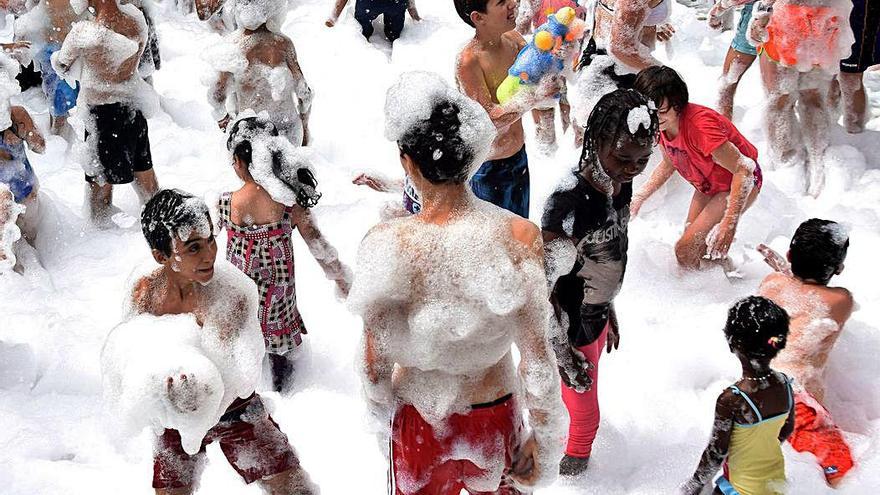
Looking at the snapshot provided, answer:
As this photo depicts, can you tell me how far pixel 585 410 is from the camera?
2.84 metres

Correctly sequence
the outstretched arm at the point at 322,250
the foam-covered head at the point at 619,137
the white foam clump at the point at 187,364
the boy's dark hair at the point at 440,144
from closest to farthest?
the boy's dark hair at the point at 440,144 → the white foam clump at the point at 187,364 → the foam-covered head at the point at 619,137 → the outstretched arm at the point at 322,250

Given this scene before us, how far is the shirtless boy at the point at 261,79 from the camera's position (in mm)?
4352

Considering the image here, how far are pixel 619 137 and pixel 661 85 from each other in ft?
3.80

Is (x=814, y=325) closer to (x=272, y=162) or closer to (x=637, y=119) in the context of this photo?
(x=637, y=119)

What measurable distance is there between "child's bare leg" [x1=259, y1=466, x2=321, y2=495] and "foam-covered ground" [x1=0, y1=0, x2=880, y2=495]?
0.25 m

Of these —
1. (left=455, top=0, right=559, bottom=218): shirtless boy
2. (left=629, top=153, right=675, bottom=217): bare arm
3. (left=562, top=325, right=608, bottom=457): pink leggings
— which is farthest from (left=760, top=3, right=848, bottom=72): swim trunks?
(left=562, top=325, right=608, bottom=457): pink leggings

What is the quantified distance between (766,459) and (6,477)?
2.67m

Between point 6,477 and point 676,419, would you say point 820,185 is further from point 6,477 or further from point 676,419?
point 6,477

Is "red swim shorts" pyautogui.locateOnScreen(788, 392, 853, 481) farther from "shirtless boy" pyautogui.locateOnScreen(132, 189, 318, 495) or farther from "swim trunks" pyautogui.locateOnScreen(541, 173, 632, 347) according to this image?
"shirtless boy" pyautogui.locateOnScreen(132, 189, 318, 495)

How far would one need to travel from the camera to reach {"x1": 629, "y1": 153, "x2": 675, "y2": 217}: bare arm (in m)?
3.97

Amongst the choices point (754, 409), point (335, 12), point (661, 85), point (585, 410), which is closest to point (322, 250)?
point (585, 410)

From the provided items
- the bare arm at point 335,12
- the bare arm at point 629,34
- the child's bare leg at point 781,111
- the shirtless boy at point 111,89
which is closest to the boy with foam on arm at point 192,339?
the shirtless boy at point 111,89

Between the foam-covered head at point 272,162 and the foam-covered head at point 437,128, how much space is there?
1.24 m

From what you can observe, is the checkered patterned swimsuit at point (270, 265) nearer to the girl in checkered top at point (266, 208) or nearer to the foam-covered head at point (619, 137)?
the girl in checkered top at point (266, 208)
